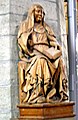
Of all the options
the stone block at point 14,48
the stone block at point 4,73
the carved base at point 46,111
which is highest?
the stone block at point 14,48

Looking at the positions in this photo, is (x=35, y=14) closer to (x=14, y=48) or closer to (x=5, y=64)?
(x=14, y=48)

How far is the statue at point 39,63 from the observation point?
8.00ft

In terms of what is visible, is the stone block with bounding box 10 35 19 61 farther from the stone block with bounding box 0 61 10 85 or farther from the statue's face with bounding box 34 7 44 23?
the statue's face with bounding box 34 7 44 23

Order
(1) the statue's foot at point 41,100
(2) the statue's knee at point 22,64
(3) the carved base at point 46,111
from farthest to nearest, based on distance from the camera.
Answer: (2) the statue's knee at point 22,64
(1) the statue's foot at point 41,100
(3) the carved base at point 46,111

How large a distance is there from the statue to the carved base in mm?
89

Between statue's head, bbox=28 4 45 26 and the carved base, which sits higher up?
statue's head, bbox=28 4 45 26

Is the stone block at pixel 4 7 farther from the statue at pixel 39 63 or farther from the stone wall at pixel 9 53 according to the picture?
the statue at pixel 39 63

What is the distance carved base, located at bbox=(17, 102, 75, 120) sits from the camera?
228 cm

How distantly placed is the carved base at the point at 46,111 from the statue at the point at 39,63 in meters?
0.09

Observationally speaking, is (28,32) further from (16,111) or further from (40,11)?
(16,111)

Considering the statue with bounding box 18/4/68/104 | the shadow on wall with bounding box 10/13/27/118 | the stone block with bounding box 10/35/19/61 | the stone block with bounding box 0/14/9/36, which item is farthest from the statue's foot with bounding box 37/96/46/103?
the stone block with bounding box 0/14/9/36

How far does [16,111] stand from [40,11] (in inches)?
31.3

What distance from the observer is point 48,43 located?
265cm

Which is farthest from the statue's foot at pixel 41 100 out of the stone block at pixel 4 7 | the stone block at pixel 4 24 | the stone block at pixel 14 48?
the stone block at pixel 4 7
